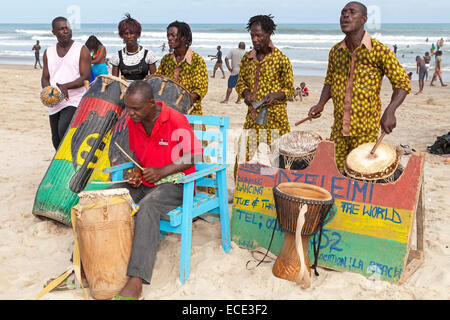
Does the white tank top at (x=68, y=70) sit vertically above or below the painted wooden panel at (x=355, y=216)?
above

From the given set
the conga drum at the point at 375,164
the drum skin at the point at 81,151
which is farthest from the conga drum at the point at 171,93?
the conga drum at the point at 375,164

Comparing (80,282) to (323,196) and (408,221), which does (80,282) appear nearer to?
(323,196)

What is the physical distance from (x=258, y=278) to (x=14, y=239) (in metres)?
2.25

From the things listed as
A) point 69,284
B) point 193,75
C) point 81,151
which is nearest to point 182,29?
point 193,75

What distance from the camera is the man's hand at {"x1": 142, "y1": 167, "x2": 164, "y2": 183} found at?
11.3 feet

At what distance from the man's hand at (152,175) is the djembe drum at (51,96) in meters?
1.93

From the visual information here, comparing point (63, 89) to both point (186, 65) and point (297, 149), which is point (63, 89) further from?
point (297, 149)

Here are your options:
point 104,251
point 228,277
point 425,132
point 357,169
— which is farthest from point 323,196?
point 425,132

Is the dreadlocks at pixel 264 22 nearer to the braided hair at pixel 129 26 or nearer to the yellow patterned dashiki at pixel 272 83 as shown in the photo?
the yellow patterned dashiki at pixel 272 83

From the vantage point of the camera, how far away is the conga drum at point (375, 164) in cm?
327

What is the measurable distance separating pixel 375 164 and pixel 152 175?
166 centimetres

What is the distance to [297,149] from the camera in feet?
12.6

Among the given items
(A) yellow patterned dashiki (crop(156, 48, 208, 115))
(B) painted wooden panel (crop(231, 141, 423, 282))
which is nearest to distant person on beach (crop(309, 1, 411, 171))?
(B) painted wooden panel (crop(231, 141, 423, 282))

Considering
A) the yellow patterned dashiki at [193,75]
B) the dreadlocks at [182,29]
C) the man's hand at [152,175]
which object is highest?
the dreadlocks at [182,29]
